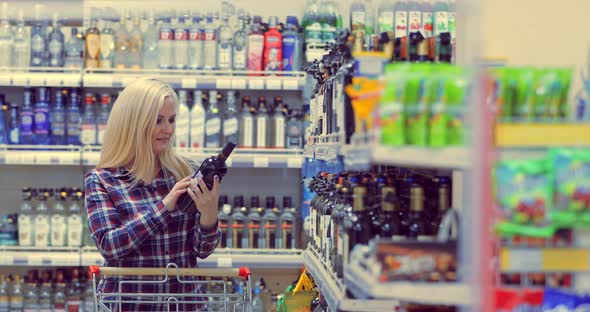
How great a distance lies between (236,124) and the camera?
552 cm

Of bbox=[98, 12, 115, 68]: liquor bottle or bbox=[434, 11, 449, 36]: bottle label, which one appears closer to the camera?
bbox=[434, 11, 449, 36]: bottle label

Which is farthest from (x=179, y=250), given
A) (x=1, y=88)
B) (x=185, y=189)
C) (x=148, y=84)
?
(x=1, y=88)

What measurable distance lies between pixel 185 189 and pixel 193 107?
222 cm

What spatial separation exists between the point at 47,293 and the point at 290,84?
1969 millimetres

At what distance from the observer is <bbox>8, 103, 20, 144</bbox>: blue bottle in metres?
5.57

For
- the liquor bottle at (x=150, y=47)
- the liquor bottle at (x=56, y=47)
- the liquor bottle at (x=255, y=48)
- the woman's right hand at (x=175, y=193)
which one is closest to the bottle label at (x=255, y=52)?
the liquor bottle at (x=255, y=48)

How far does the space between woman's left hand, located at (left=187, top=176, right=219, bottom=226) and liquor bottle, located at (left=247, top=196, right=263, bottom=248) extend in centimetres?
201

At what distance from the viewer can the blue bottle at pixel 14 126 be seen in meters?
5.57

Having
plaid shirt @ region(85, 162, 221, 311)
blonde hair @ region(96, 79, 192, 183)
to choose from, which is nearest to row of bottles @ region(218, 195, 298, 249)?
plaid shirt @ region(85, 162, 221, 311)

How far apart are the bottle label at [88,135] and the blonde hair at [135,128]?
6.67ft

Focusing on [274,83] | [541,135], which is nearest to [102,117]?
[274,83]

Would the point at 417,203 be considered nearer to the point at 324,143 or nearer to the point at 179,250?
the point at 324,143

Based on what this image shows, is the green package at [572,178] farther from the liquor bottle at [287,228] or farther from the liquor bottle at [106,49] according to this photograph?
the liquor bottle at [106,49]

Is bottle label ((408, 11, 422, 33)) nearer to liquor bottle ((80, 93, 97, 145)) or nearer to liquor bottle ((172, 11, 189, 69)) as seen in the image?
liquor bottle ((172, 11, 189, 69))
